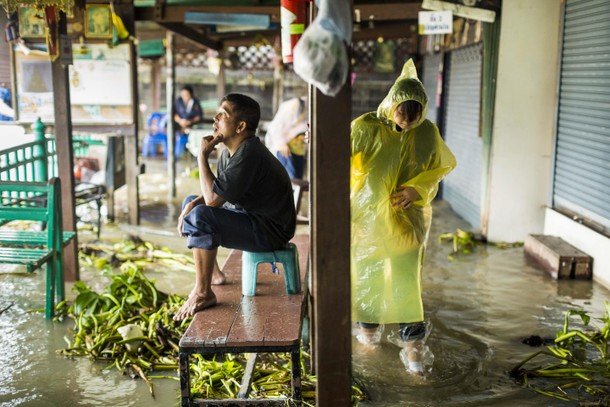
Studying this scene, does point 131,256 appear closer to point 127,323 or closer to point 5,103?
point 127,323

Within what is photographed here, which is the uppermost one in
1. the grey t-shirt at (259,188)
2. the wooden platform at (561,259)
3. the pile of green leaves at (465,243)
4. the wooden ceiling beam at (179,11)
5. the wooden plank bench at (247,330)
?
the wooden ceiling beam at (179,11)

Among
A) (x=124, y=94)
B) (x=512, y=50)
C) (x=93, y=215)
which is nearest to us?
(x=512, y=50)

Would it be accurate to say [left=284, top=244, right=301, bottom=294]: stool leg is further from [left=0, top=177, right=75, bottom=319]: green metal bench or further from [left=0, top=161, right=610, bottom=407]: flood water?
[left=0, top=177, right=75, bottom=319]: green metal bench

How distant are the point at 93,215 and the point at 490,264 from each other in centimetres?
587

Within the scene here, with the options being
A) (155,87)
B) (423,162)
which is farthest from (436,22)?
(155,87)

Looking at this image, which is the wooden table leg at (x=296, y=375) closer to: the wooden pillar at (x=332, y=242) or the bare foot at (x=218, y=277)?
the wooden pillar at (x=332, y=242)

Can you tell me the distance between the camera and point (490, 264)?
24.6 feet

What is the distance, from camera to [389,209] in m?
4.58

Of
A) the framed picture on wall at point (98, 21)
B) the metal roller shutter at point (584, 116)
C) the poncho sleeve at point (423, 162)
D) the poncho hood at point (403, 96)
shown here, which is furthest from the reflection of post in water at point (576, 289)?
the framed picture on wall at point (98, 21)

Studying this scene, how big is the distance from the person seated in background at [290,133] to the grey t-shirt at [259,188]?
3.41m

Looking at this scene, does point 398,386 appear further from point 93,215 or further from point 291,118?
point 93,215

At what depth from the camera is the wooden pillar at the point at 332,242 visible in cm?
316

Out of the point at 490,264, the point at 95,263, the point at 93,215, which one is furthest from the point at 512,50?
the point at 93,215

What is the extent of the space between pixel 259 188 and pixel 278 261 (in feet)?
1.72
